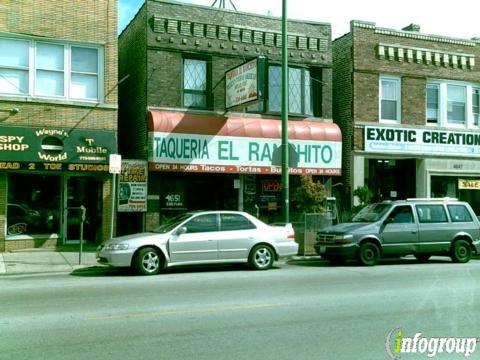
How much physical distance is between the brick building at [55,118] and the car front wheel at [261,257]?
558cm

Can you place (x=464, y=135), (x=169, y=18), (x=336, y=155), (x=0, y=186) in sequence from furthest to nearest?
(x=464, y=135) < (x=336, y=155) < (x=169, y=18) < (x=0, y=186)

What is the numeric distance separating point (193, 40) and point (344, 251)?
875 cm

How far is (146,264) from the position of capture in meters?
12.6

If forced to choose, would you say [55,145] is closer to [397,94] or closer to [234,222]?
[234,222]

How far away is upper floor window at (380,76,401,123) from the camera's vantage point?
70.9 feet

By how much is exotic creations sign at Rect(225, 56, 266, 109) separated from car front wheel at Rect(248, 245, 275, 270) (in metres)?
5.00

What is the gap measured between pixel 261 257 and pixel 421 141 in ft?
35.3

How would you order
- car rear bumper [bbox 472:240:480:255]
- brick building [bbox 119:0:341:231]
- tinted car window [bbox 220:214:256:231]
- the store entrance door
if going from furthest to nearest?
brick building [bbox 119:0:341:231]
the store entrance door
car rear bumper [bbox 472:240:480:255]
tinted car window [bbox 220:214:256:231]

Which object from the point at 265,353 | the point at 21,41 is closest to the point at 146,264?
the point at 265,353

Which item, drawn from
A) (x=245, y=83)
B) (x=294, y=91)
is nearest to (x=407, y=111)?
(x=294, y=91)

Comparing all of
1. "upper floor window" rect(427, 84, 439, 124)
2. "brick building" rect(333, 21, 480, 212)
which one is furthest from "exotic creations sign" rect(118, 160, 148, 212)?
"upper floor window" rect(427, 84, 439, 124)

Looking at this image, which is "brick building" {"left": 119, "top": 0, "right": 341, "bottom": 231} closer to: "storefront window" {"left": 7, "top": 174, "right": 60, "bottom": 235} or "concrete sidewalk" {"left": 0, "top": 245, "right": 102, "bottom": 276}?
"storefront window" {"left": 7, "top": 174, "right": 60, "bottom": 235}

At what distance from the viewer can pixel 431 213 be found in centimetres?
1553

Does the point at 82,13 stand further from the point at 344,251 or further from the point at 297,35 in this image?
the point at 344,251
